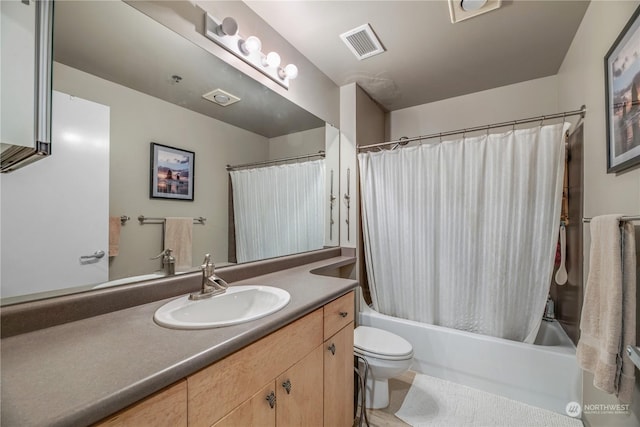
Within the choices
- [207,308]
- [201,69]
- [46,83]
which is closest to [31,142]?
[46,83]

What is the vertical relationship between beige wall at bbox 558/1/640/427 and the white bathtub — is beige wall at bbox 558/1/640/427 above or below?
above

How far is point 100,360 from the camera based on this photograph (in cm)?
61

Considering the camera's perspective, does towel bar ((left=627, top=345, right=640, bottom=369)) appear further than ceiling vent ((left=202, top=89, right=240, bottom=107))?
No

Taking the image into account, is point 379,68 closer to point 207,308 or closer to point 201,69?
point 201,69

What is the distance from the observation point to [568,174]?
5.95 ft

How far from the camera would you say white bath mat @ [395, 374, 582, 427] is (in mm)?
1493

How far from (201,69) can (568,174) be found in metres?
2.46

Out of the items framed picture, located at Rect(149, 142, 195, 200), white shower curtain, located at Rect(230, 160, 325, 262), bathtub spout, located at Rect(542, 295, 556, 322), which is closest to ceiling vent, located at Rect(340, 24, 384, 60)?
white shower curtain, located at Rect(230, 160, 325, 262)

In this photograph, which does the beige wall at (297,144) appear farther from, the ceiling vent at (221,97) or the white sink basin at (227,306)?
the white sink basin at (227,306)

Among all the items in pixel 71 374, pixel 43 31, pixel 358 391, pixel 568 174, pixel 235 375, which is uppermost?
pixel 43 31

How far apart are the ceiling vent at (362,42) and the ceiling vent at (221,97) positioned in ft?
2.90

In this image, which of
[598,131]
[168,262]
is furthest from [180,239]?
[598,131]

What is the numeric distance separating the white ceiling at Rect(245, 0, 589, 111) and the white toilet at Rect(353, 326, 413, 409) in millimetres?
2042

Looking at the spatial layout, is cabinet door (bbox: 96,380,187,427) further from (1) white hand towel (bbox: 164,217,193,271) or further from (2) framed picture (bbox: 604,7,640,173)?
(2) framed picture (bbox: 604,7,640,173)
